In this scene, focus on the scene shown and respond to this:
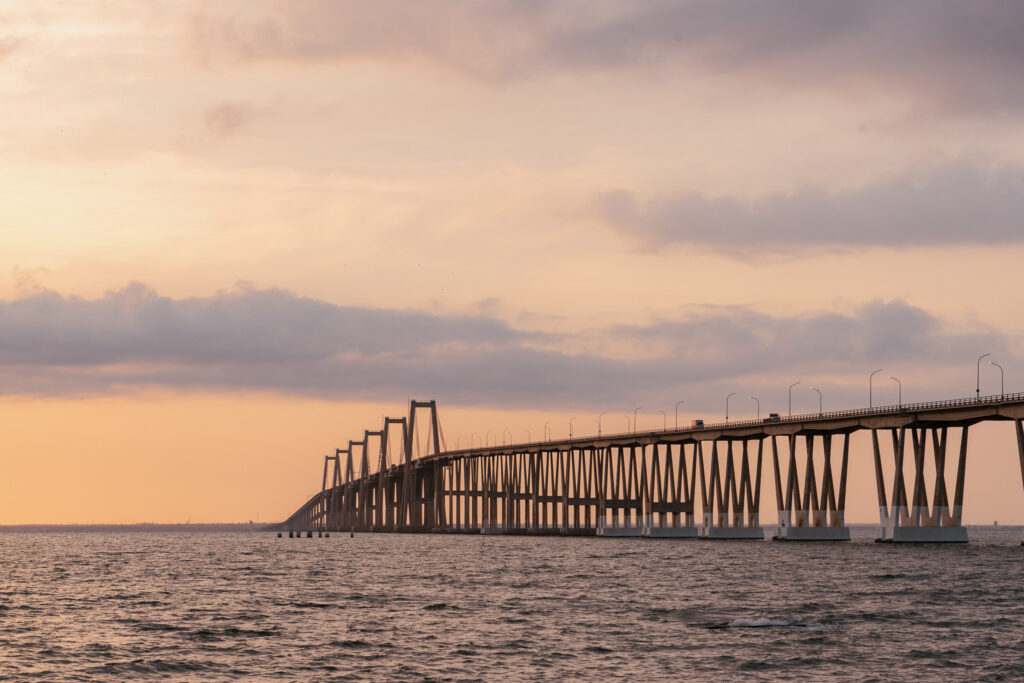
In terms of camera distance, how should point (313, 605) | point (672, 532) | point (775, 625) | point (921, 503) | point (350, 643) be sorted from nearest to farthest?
point (350, 643) → point (775, 625) → point (313, 605) → point (921, 503) → point (672, 532)

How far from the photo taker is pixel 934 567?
286 ft

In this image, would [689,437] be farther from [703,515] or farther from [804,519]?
[804,519]

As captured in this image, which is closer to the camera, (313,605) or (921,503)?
(313,605)

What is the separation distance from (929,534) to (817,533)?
1864cm

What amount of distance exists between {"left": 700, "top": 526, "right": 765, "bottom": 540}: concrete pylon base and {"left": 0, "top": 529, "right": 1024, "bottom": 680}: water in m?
59.7

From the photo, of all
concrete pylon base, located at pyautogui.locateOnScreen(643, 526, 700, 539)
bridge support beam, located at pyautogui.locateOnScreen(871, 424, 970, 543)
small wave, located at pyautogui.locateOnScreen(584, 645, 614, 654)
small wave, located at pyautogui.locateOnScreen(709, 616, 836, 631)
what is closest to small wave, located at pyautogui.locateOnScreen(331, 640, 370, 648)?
small wave, located at pyautogui.locateOnScreen(584, 645, 614, 654)

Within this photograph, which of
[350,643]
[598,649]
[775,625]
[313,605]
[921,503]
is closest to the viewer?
[598,649]

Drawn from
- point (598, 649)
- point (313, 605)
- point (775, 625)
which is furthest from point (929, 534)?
point (598, 649)

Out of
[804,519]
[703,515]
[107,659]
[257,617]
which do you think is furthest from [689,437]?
[107,659]

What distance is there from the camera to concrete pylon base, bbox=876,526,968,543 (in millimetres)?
124500

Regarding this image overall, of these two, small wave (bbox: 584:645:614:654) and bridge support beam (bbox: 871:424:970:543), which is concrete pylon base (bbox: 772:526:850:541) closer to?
bridge support beam (bbox: 871:424:970:543)

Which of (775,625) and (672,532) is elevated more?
(775,625)

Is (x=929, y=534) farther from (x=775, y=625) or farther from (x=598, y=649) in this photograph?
(x=598, y=649)

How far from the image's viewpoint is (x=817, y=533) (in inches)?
5620
